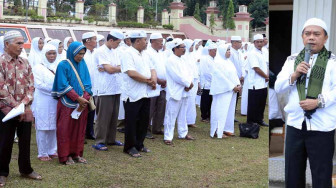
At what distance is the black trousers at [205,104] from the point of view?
7.71 meters

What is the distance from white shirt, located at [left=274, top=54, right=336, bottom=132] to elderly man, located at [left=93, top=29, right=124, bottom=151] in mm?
3352

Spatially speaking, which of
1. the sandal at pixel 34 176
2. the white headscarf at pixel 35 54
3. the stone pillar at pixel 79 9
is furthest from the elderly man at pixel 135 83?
the stone pillar at pixel 79 9

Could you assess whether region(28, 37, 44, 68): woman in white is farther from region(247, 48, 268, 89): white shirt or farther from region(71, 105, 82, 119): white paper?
region(247, 48, 268, 89): white shirt

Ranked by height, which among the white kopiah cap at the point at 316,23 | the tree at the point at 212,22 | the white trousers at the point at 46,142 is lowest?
the white trousers at the point at 46,142

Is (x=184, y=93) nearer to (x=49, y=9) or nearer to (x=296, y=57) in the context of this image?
(x=296, y=57)

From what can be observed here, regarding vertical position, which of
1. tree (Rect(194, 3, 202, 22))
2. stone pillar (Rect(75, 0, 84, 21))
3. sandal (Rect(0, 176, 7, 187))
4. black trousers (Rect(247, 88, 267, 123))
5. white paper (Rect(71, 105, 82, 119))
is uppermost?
stone pillar (Rect(75, 0, 84, 21))

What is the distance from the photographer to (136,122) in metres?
5.23

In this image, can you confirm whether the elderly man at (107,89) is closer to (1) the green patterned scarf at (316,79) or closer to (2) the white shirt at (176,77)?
(2) the white shirt at (176,77)

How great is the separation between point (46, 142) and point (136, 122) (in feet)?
3.20

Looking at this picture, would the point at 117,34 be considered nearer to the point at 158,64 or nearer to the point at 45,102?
the point at 158,64

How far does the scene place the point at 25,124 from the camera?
4129mm

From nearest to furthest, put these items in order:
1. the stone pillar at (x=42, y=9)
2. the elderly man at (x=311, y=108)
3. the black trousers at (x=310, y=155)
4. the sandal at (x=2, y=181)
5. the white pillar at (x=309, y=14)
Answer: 1. the white pillar at (x=309, y=14)
2. the elderly man at (x=311, y=108)
3. the black trousers at (x=310, y=155)
4. the sandal at (x=2, y=181)
5. the stone pillar at (x=42, y=9)

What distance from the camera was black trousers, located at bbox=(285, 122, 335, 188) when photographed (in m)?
2.39

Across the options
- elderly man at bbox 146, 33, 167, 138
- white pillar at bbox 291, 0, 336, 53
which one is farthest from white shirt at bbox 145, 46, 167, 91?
white pillar at bbox 291, 0, 336, 53
